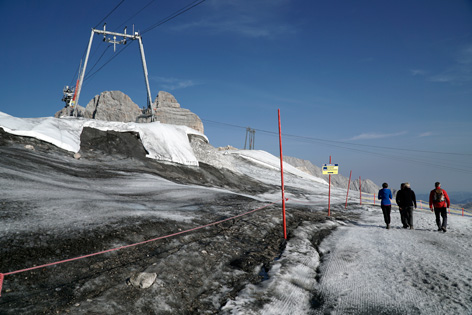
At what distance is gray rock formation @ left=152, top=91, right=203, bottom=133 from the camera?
279 ft

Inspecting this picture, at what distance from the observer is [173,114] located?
87562 mm

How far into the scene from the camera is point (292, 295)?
16.6ft

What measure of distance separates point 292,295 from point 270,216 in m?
5.15

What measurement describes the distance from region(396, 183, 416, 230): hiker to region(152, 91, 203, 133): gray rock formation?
75.0 meters

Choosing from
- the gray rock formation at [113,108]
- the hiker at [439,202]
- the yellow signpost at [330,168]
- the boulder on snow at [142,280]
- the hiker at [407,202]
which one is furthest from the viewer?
the gray rock formation at [113,108]

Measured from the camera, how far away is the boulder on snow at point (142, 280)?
4535 millimetres

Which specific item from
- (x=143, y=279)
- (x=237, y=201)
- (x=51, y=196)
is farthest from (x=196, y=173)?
(x=143, y=279)

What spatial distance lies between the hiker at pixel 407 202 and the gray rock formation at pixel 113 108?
85318mm

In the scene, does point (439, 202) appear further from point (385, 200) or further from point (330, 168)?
point (330, 168)

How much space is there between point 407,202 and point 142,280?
9629 mm

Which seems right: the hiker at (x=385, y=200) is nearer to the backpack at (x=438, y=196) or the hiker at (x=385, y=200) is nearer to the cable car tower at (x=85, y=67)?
the backpack at (x=438, y=196)

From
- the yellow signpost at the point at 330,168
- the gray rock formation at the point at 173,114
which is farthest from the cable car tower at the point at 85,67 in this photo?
the gray rock formation at the point at 173,114

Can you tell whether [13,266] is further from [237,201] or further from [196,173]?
[196,173]

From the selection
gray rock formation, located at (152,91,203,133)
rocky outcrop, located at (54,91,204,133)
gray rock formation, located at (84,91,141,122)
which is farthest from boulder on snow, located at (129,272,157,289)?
gray rock formation, located at (84,91,141,122)
